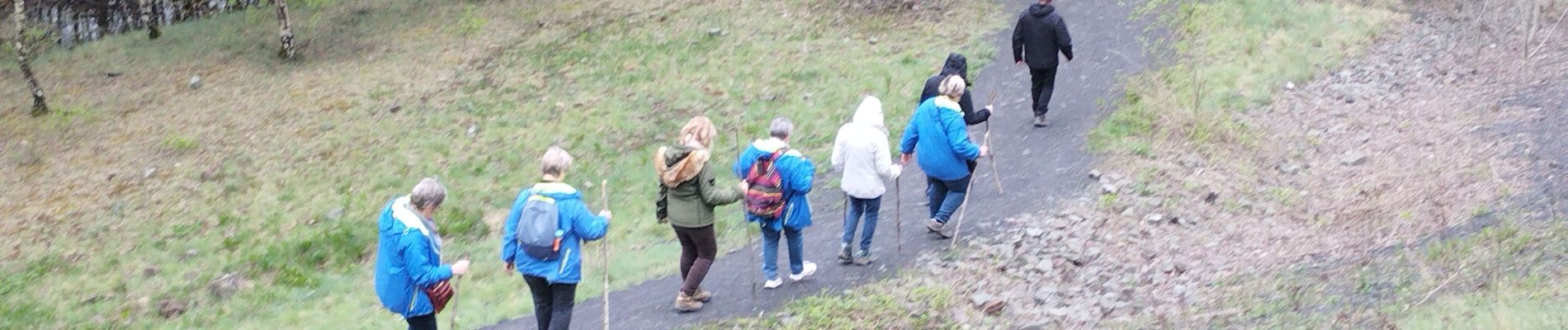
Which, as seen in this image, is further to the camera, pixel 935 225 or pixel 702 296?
pixel 935 225

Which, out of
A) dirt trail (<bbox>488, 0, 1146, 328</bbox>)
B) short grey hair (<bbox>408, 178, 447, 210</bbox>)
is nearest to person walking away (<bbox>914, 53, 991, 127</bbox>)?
dirt trail (<bbox>488, 0, 1146, 328</bbox>)

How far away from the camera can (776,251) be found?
27.2 ft

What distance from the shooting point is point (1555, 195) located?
8445 millimetres

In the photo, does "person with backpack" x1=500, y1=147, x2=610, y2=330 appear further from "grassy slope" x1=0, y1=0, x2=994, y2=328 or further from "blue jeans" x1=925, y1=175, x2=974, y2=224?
"blue jeans" x1=925, y1=175, x2=974, y2=224

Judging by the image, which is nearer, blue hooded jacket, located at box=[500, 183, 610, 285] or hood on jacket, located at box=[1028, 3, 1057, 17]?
blue hooded jacket, located at box=[500, 183, 610, 285]

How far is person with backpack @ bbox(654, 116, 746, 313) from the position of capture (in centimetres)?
712

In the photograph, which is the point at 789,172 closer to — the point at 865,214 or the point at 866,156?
the point at 866,156

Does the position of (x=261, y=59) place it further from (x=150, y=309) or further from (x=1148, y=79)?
(x=1148, y=79)

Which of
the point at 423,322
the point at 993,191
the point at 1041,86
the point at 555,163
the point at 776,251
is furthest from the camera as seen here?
the point at 1041,86

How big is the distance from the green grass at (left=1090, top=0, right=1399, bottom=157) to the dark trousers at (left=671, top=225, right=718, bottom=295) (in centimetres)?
533

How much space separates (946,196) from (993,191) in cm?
182

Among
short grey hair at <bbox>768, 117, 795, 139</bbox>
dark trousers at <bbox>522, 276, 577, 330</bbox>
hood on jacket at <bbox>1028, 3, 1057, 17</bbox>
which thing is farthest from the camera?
hood on jacket at <bbox>1028, 3, 1057, 17</bbox>

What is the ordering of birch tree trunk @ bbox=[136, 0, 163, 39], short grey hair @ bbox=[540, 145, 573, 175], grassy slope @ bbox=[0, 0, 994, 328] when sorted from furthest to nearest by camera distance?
birch tree trunk @ bbox=[136, 0, 163, 39]
grassy slope @ bbox=[0, 0, 994, 328]
short grey hair @ bbox=[540, 145, 573, 175]

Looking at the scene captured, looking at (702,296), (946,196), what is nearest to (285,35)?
(702,296)
